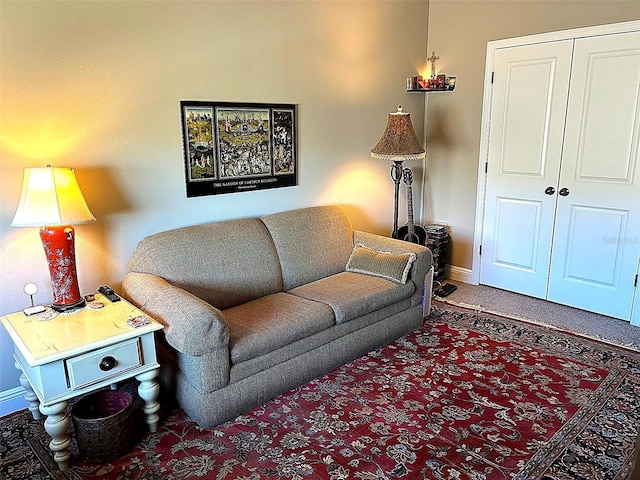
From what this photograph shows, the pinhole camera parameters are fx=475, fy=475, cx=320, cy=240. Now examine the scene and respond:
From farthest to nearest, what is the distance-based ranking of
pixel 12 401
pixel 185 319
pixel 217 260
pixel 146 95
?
pixel 217 260
pixel 146 95
pixel 12 401
pixel 185 319

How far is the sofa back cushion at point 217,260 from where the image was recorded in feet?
8.84

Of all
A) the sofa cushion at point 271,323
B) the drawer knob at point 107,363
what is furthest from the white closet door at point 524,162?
the drawer knob at point 107,363

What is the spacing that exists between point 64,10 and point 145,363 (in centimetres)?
182

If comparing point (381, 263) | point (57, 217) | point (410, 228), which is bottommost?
point (381, 263)

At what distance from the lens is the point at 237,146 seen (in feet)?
10.6

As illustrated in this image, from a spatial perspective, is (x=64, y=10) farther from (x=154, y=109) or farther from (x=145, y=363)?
(x=145, y=363)

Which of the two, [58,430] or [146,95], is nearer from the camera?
[58,430]

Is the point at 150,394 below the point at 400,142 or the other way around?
below

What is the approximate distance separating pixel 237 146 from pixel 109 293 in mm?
1272

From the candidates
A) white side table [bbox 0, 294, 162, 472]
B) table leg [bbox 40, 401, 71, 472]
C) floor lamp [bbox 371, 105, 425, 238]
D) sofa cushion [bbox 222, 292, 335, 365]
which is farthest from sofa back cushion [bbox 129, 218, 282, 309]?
floor lamp [bbox 371, 105, 425, 238]

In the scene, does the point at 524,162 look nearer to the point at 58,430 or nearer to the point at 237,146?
the point at 237,146

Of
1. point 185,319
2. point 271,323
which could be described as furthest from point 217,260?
point 185,319

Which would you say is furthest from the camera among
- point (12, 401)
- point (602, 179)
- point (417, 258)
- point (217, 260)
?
point (602, 179)

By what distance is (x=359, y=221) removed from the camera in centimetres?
425
